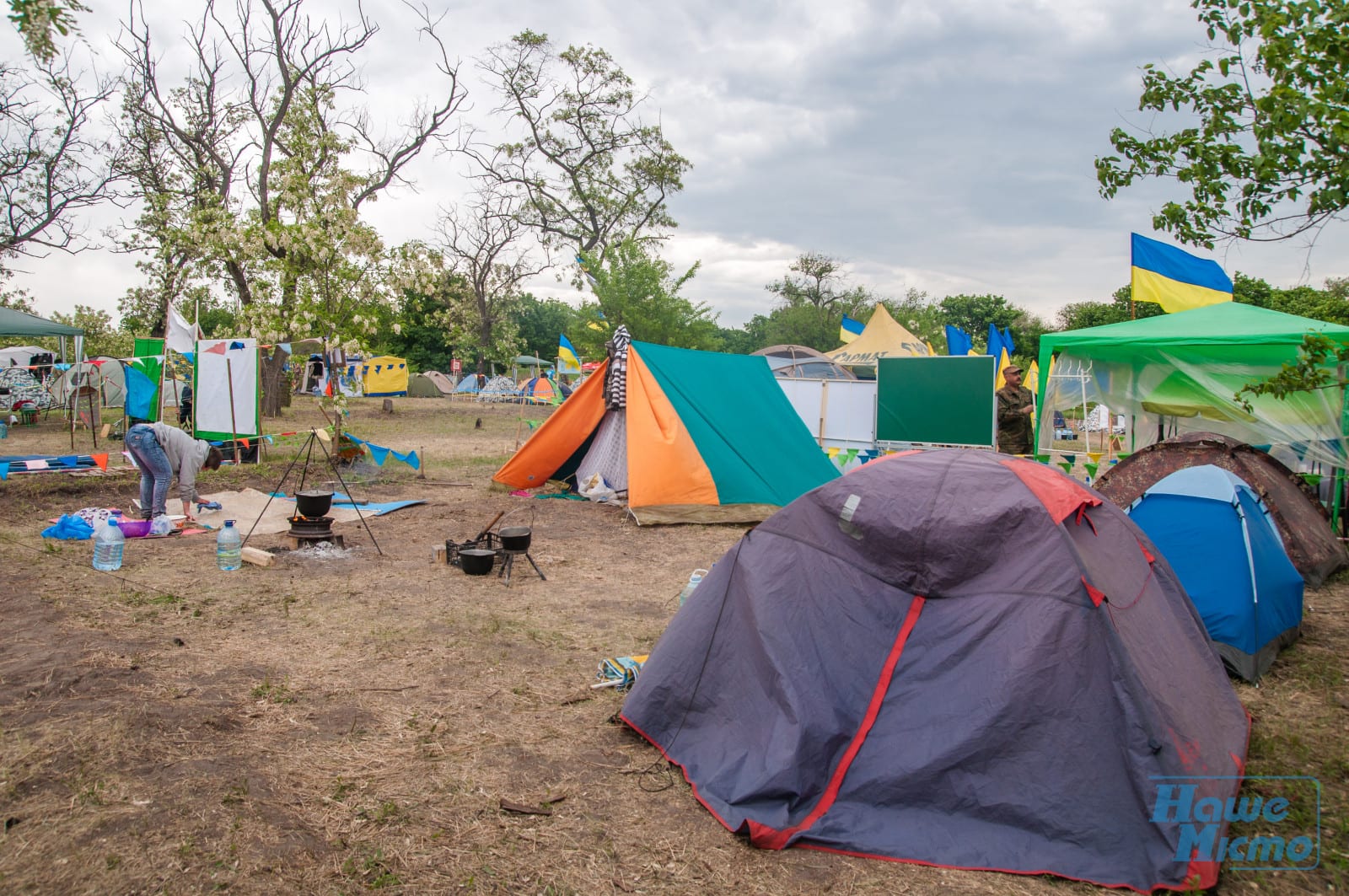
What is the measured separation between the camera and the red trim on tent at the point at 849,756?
3.07 m

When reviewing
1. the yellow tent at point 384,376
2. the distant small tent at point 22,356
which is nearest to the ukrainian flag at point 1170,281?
the distant small tent at point 22,356

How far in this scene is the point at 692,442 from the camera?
934 centimetres

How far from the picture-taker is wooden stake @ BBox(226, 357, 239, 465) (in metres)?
12.0

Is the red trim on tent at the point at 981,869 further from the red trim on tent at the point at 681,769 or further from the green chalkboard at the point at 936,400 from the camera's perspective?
the green chalkboard at the point at 936,400

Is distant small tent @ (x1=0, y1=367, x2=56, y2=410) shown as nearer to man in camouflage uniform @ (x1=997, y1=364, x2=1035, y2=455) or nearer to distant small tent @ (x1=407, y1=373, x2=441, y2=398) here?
distant small tent @ (x1=407, y1=373, x2=441, y2=398)

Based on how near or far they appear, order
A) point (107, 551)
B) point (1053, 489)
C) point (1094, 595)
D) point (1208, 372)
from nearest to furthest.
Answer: point (1094, 595), point (1053, 489), point (107, 551), point (1208, 372)

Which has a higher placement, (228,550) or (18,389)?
(18,389)

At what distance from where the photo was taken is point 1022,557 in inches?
134

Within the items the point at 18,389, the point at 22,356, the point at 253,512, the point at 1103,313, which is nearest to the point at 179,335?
the point at 253,512

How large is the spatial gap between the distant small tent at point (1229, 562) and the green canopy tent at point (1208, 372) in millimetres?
1971

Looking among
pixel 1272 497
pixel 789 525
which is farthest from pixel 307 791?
pixel 1272 497

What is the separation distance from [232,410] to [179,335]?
1.36 metres

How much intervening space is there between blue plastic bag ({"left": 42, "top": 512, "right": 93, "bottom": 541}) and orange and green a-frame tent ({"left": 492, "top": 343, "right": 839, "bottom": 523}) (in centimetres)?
453

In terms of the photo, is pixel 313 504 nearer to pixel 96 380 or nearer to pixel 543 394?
pixel 96 380
